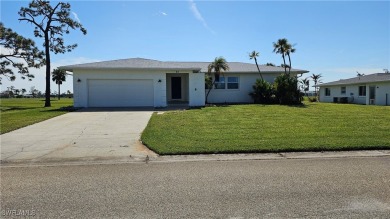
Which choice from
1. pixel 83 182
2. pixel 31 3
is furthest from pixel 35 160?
pixel 31 3

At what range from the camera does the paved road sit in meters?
3.93

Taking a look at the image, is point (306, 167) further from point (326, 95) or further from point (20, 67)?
point (326, 95)

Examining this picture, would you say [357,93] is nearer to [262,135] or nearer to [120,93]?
[120,93]

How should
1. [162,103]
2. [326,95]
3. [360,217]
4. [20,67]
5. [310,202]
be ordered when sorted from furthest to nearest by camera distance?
[326,95] < [20,67] < [162,103] < [310,202] < [360,217]

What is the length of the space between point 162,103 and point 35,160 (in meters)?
14.1

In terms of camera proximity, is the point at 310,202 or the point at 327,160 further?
the point at 327,160

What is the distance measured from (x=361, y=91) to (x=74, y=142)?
102 ft

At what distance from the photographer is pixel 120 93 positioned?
2067cm

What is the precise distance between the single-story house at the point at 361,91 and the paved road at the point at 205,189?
25181mm

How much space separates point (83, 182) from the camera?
520 centimetres

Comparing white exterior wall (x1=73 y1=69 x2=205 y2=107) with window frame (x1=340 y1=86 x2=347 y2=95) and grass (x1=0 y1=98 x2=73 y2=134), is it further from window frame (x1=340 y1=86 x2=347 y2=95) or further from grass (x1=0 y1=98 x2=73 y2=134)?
window frame (x1=340 y1=86 x2=347 y2=95)

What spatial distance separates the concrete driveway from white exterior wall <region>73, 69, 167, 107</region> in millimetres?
7278

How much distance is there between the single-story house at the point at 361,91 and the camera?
1091 inches

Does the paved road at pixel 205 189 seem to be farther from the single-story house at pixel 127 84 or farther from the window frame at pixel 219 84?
the window frame at pixel 219 84
